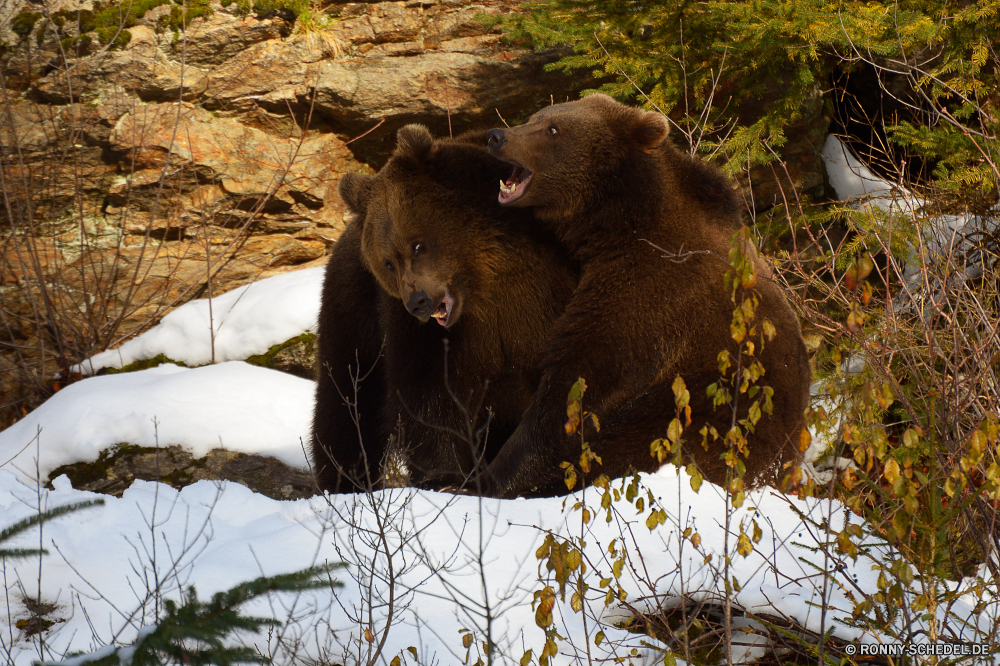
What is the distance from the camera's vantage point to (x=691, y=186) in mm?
4453

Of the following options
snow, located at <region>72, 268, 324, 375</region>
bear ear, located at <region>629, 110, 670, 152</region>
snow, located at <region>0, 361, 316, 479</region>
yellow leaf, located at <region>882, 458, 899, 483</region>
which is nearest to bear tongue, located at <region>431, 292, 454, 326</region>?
bear ear, located at <region>629, 110, 670, 152</region>

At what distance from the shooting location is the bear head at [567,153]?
4395mm

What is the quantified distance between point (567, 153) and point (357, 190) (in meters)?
1.21

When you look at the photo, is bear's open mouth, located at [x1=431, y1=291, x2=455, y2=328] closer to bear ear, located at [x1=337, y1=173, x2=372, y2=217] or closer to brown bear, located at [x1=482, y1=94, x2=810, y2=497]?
brown bear, located at [x1=482, y1=94, x2=810, y2=497]

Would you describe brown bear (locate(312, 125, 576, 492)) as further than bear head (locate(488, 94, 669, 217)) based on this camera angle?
Yes

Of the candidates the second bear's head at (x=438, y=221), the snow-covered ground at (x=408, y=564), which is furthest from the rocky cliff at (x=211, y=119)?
the snow-covered ground at (x=408, y=564)

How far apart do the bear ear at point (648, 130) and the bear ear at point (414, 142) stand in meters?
1.03

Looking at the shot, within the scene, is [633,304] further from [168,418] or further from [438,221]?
[168,418]

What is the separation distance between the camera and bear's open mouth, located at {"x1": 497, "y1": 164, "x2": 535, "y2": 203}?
442cm

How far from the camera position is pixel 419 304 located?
4.31 meters

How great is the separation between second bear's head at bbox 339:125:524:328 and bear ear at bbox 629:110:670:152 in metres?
0.70

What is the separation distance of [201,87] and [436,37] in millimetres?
2388

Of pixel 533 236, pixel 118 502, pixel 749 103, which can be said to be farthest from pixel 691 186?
pixel 749 103

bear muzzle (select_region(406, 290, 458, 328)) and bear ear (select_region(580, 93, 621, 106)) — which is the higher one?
bear ear (select_region(580, 93, 621, 106))
